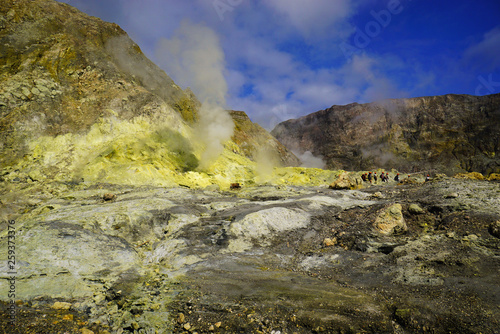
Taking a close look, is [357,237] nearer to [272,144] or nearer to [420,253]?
[420,253]

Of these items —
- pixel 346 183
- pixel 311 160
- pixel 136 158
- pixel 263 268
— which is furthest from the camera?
pixel 311 160

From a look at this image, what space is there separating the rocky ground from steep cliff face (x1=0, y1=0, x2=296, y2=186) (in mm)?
6383

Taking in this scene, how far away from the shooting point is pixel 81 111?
19922 millimetres

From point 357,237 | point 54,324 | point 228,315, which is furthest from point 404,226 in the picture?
point 54,324

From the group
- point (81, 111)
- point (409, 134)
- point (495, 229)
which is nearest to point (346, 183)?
point (495, 229)

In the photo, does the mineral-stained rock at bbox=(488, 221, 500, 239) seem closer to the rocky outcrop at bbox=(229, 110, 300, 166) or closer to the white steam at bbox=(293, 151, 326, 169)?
the rocky outcrop at bbox=(229, 110, 300, 166)

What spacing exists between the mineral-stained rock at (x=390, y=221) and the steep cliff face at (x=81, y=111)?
14008 mm

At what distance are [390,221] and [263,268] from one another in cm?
482

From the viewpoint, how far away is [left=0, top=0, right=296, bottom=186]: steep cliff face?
56.4 ft

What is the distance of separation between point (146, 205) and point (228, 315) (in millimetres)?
7962

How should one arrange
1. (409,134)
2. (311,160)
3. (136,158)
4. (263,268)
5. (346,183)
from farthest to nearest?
1. (311,160)
2. (409,134)
3. (346,183)
4. (136,158)
5. (263,268)

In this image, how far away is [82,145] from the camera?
18422 millimetres

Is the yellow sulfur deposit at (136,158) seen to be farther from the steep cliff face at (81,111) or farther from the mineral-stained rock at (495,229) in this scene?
the mineral-stained rock at (495,229)

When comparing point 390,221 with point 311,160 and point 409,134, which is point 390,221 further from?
point 409,134
